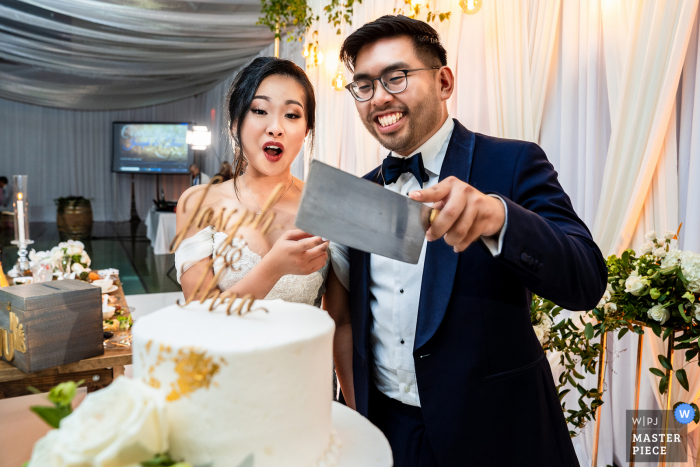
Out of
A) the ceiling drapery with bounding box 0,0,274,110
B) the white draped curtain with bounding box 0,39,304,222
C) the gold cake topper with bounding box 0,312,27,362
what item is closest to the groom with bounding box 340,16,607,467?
the gold cake topper with bounding box 0,312,27,362

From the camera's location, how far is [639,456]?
233 centimetres


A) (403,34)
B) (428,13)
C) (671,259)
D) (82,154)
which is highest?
(82,154)

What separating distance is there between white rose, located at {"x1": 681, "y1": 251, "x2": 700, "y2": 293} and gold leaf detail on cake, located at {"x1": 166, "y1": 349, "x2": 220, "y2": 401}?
5.51ft

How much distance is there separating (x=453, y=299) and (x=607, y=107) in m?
1.92

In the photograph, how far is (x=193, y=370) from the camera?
631 millimetres

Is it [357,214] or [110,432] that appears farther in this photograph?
[357,214]

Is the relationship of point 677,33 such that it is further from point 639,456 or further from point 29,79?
point 29,79

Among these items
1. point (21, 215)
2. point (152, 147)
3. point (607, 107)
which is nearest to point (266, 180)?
point (607, 107)

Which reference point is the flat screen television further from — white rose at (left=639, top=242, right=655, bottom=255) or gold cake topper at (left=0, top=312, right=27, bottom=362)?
white rose at (left=639, top=242, right=655, bottom=255)

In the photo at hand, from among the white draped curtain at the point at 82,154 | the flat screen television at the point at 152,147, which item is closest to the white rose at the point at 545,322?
the white draped curtain at the point at 82,154

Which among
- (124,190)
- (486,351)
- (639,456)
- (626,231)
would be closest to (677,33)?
(626,231)

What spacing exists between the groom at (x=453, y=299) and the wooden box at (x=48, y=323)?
1098mm

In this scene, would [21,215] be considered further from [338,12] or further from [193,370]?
[338,12]

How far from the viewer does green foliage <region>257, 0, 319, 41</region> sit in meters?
Answer: 6.21
